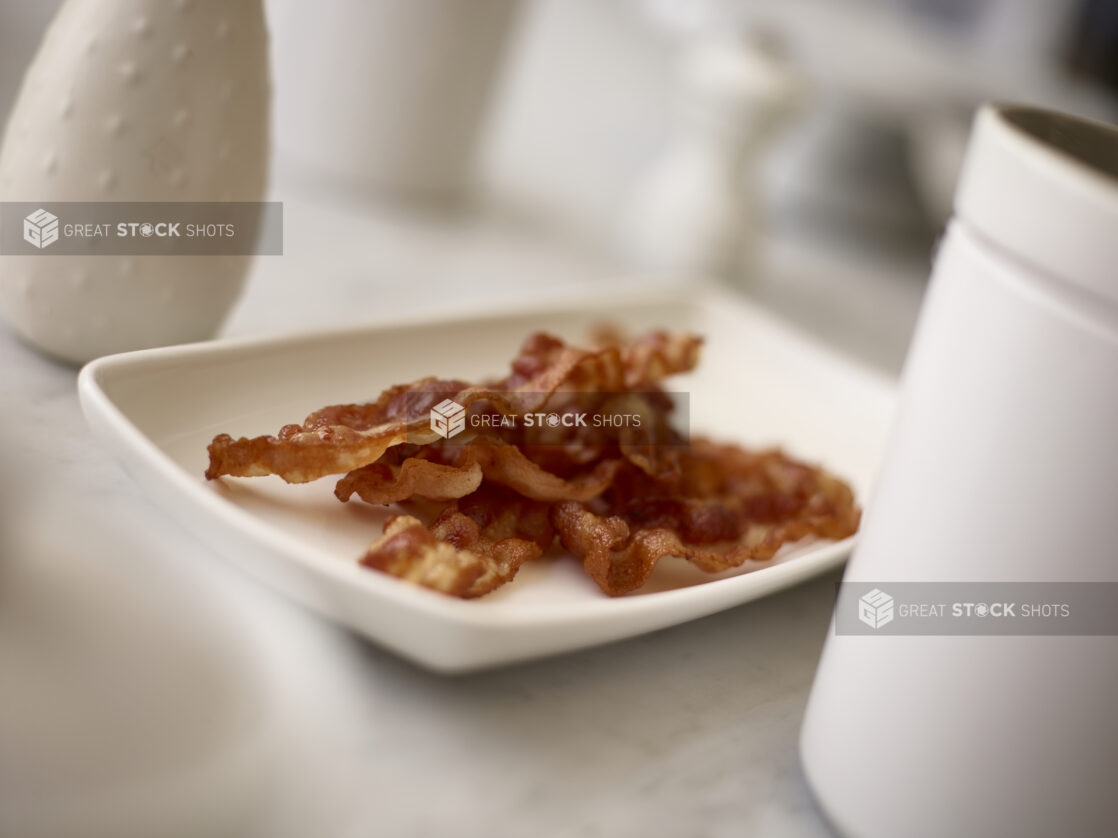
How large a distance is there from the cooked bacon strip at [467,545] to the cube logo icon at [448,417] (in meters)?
0.04

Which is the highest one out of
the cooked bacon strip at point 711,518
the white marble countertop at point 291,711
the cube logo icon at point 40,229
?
the cube logo icon at point 40,229

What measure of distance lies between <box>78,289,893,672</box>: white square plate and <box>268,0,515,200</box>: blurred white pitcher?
0.37 meters

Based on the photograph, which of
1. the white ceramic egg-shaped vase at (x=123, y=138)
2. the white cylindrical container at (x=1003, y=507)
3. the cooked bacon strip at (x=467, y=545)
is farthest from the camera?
the white ceramic egg-shaped vase at (x=123, y=138)

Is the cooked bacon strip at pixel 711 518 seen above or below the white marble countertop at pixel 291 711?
above

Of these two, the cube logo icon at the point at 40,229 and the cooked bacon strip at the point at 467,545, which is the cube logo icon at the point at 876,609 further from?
the cube logo icon at the point at 40,229

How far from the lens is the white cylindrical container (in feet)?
1.04

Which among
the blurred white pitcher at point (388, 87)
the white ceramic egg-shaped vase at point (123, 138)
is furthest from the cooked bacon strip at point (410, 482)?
the blurred white pitcher at point (388, 87)

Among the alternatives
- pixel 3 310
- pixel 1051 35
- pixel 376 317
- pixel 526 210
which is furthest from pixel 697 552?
pixel 1051 35

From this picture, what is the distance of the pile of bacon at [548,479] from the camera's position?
50cm

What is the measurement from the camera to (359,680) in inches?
17.5

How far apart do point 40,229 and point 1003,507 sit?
1.72 feet

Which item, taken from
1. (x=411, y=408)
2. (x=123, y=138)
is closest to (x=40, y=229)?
(x=123, y=138)

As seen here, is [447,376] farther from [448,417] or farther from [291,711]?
[291,711]

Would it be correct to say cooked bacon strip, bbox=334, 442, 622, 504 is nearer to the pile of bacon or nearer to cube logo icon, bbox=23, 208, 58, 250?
the pile of bacon
